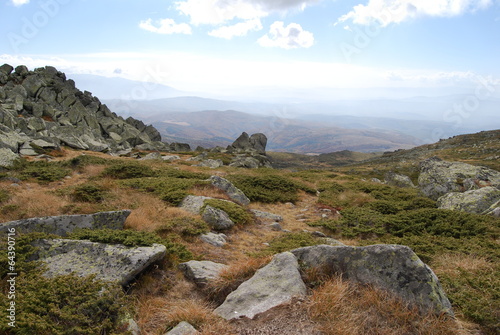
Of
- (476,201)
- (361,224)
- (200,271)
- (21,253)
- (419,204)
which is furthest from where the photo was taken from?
(419,204)

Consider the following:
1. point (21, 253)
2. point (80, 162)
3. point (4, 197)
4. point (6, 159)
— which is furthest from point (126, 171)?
point (21, 253)

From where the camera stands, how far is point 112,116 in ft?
246

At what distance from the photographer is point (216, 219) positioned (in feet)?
39.7

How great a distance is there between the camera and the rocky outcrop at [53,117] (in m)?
38.1

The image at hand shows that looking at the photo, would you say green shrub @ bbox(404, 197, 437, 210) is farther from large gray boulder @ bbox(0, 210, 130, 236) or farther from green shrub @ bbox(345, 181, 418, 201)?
large gray boulder @ bbox(0, 210, 130, 236)

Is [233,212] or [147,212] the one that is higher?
[147,212]

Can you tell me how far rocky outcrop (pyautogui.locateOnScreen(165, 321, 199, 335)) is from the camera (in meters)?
4.73

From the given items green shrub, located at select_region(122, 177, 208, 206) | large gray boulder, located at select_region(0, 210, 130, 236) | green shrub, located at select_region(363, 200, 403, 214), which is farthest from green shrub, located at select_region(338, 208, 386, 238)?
large gray boulder, located at select_region(0, 210, 130, 236)

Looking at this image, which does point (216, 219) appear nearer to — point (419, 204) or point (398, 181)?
point (419, 204)

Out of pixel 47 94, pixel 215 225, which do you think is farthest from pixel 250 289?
pixel 47 94

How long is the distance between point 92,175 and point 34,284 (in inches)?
689

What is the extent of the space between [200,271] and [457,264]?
26.6ft

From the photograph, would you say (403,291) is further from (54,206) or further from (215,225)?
(54,206)

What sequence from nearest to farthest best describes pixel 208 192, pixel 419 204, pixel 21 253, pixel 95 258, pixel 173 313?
pixel 173 313
pixel 21 253
pixel 95 258
pixel 208 192
pixel 419 204
